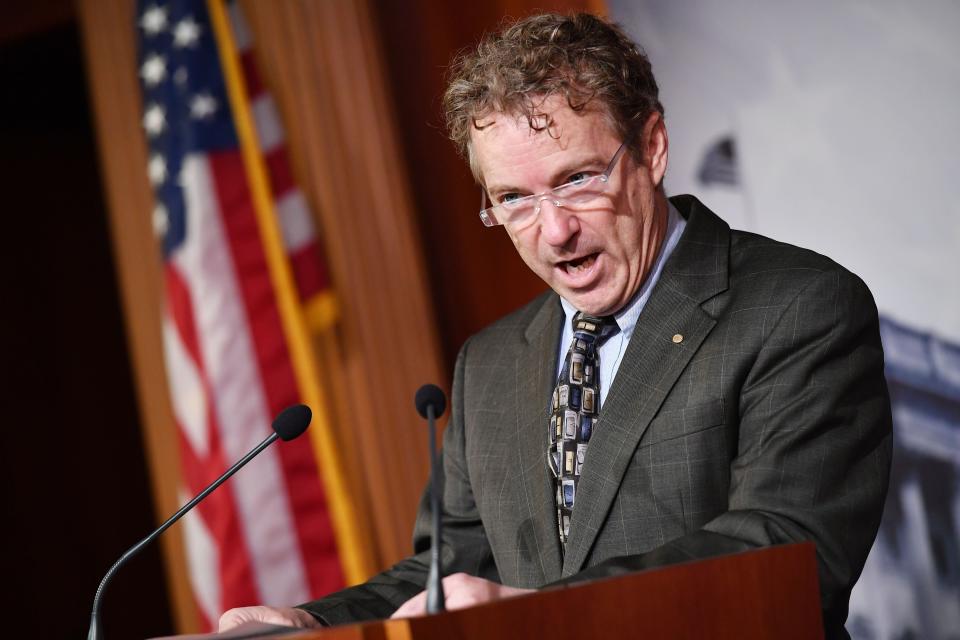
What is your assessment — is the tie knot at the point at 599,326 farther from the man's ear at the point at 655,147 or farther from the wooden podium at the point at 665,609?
the wooden podium at the point at 665,609

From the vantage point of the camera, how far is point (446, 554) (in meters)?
2.08

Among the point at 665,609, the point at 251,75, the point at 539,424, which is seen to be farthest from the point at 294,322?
the point at 665,609

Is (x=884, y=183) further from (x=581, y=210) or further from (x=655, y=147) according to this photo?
(x=581, y=210)

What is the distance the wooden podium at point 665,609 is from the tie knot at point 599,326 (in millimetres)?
653

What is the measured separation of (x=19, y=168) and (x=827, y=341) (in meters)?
4.67

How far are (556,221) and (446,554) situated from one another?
70 cm

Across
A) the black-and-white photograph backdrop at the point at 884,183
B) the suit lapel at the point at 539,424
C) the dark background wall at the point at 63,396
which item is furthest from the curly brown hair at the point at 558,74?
the dark background wall at the point at 63,396

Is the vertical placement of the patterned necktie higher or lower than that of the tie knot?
lower

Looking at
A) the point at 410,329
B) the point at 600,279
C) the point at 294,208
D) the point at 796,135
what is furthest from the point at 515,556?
the point at 294,208

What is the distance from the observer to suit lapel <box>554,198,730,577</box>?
1.72 metres

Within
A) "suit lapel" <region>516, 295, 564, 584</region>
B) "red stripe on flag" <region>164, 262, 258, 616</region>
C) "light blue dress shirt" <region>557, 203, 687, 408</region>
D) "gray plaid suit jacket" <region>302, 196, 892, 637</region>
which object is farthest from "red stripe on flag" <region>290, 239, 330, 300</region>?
"light blue dress shirt" <region>557, 203, 687, 408</region>

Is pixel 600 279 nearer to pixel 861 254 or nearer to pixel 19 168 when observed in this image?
pixel 861 254

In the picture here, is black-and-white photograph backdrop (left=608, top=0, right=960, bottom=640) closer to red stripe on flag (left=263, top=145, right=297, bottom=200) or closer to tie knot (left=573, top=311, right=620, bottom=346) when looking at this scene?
tie knot (left=573, top=311, right=620, bottom=346)

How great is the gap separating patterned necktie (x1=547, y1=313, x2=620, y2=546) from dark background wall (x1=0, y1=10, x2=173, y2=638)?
12.7 ft
